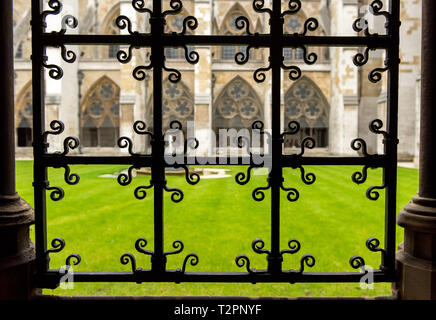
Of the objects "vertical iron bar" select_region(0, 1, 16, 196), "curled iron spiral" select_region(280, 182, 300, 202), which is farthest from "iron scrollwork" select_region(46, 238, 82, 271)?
"curled iron spiral" select_region(280, 182, 300, 202)

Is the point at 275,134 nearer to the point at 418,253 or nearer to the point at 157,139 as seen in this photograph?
the point at 157,139

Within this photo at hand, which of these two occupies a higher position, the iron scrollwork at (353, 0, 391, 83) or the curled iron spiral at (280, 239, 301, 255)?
the iron scrollwork at (353, 0, 391, 83)

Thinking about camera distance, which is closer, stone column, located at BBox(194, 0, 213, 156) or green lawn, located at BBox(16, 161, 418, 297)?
green lawn, located at BBox(16, 161, 418, 297)

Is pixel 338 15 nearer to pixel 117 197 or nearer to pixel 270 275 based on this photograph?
pixel 117 197

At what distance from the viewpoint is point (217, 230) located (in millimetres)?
4809

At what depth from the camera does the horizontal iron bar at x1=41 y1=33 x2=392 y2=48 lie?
207 cm

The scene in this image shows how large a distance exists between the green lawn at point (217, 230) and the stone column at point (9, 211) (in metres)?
0.99

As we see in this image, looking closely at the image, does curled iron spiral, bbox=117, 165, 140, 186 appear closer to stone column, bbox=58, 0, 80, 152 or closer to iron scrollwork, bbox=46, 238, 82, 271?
iron scrollwork, bbox=46, 238, 82, 271

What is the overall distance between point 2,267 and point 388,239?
229 centimetres

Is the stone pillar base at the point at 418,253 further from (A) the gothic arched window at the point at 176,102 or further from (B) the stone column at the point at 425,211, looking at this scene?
(A) the gothic arched window at the point at 176,102

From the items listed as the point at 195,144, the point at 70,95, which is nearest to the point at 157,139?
the point at 195,144

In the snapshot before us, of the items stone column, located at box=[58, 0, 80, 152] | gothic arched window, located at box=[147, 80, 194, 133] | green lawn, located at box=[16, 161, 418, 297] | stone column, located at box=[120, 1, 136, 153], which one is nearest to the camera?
green lawn, located at box=[16, 161, 418, 297]
